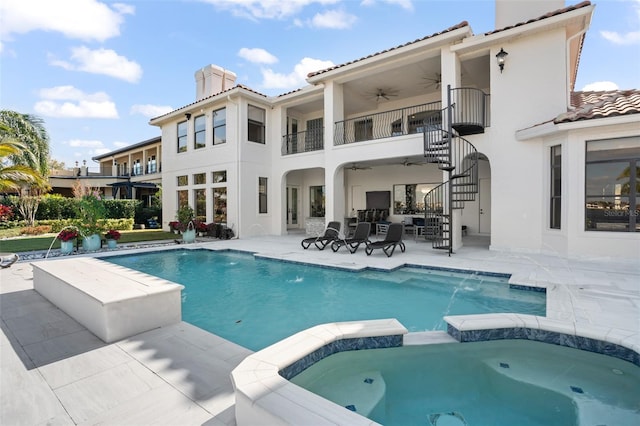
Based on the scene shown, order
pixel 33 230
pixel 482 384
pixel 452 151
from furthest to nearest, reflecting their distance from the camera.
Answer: pixel 33 230, pixel 452 151, pixel 482 384

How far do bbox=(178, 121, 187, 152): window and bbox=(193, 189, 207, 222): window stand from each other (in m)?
2.73

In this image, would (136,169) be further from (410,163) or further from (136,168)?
(410,163)

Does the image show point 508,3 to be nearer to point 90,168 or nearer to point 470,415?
point 470,415

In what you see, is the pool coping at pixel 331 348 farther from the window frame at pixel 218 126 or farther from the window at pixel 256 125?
the window frame at pixel 218 126

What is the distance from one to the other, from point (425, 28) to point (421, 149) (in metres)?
4.11

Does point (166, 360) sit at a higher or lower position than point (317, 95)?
lower

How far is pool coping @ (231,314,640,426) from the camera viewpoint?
188cm

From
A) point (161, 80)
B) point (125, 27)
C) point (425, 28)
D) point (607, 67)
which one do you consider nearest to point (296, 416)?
point (125, 27)

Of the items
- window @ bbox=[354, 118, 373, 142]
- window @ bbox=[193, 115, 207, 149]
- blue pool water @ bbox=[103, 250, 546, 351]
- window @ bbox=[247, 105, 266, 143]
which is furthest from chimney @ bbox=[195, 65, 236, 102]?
blue pool water @ bbox=[103, 250, 546, 351]

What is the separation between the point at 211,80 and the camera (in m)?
16.7

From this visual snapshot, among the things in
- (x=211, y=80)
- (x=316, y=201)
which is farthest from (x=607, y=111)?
(x=211, y=80)

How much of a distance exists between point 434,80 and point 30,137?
21.2m

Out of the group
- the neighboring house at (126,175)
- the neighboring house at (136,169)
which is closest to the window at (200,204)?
the neighboring house at (136,169)

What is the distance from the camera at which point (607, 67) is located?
988 centimetres
